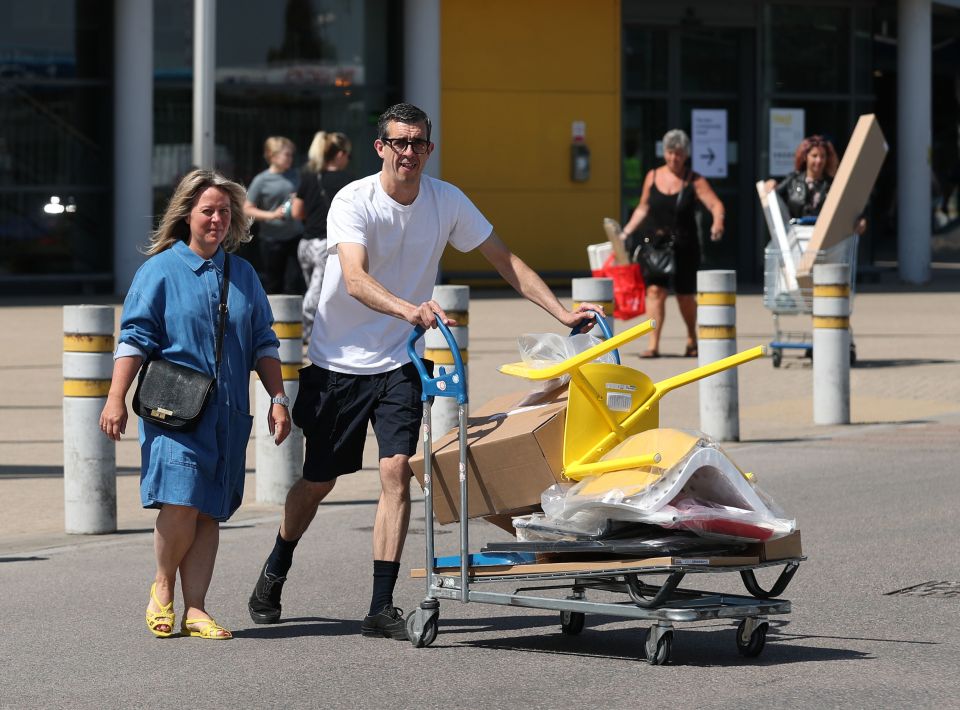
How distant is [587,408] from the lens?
6207 millimetres

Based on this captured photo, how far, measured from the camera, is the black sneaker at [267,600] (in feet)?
22.6

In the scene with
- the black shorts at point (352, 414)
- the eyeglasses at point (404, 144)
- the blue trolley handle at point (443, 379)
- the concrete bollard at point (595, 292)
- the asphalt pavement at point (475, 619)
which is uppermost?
the eyeglasses at point (404, 144)

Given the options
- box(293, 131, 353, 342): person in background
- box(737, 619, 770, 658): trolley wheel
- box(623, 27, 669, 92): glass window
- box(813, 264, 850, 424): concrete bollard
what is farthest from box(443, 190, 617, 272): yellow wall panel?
box(737, 619, 770, 658): trolley wheel

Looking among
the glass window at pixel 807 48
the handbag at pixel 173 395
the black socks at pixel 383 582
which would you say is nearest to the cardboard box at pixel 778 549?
the black socks at pixel 383 582

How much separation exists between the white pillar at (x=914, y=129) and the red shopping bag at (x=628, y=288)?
42.9 feet

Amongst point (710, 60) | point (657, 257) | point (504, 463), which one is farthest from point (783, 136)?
point (504, 463)

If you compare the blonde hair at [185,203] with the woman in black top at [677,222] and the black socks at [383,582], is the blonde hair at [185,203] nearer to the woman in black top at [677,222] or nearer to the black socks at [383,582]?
the black socks at [383,582]

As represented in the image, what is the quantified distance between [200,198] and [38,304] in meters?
17.1

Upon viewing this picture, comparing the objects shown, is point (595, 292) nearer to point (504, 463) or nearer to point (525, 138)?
point (504, 463)

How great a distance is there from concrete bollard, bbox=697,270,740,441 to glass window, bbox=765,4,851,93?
56.2 ft

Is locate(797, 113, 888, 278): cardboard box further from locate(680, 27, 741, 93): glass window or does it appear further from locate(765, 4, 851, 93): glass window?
locate(765, 4, 851, 93): glass window

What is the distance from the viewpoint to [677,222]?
54.3ft

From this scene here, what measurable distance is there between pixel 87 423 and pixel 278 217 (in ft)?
25.4

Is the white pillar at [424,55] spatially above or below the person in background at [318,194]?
above
